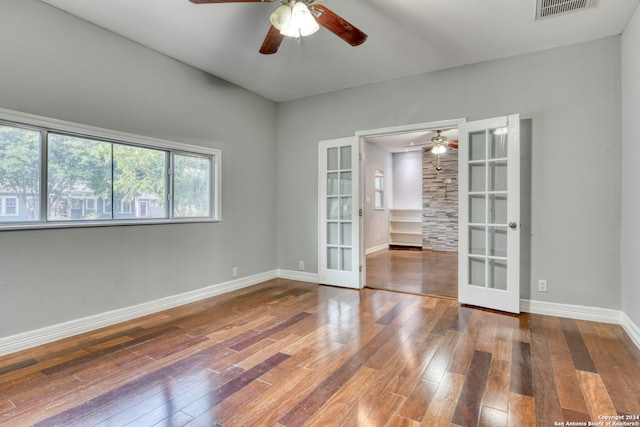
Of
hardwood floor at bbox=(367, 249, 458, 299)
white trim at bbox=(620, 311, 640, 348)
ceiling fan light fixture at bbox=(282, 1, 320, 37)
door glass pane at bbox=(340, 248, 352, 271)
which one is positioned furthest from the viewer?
door glass pane at bbox=(340, 248, 352, 271)

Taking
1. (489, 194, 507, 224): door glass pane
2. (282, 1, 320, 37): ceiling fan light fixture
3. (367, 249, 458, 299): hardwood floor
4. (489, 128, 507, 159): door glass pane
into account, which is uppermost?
(282, 1, 320, 37): ceiling fan light fixture

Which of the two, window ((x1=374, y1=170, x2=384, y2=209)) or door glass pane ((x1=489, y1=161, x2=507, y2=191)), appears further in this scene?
window ((x1=374, y1=170, x2=384, y2=209))

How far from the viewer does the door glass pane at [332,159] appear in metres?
4.70

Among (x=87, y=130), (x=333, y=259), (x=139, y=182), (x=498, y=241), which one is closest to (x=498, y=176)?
(x=498, y=241)

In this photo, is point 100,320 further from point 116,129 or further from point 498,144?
point 498,144

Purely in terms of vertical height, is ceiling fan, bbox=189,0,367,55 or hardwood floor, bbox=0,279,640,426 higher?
ceiling fan, bbox=189,0,367,55

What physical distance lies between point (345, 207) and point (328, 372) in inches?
107

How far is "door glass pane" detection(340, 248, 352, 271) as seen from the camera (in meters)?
4.57

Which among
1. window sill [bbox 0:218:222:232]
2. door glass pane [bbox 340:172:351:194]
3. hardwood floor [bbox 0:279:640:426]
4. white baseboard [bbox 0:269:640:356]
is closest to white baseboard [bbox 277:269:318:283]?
white baseboard [bbox 0:269:640:356]

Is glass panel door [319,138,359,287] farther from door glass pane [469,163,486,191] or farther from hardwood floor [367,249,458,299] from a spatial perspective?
door glass pane [469,163,486,191]

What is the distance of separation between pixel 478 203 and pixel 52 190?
14.0 feet

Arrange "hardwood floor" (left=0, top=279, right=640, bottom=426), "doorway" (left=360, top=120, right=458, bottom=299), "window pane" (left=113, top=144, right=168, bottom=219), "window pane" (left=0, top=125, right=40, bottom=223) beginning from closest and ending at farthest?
"hardwood floor" (left=0, top=279, right=640, bottom=426)
"window pane" (left=0, top=125, right=40, bottom=223)
"window pane" (left=113, top=144, right=168, bottom=219)
"doorway" (left=360, top=120, right=458, bottom=299)

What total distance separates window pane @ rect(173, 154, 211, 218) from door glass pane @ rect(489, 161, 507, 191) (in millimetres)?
3467

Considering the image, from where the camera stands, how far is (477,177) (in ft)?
12.0
